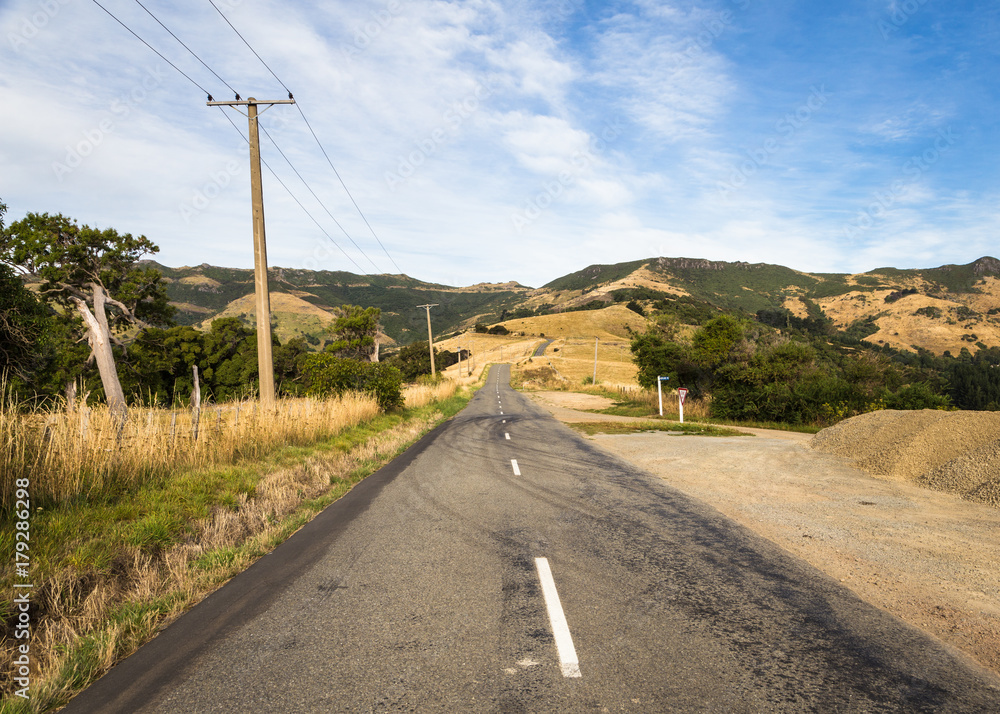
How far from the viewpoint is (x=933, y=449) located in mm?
9359

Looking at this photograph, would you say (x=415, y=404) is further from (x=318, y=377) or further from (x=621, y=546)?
(x=621, y=546)

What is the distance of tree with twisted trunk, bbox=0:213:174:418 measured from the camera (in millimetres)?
25047

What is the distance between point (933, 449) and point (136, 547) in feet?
42.8

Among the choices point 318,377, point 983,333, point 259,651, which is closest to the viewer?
point 259,651

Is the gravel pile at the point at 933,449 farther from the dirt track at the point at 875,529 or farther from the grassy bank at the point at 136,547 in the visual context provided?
the grassy bank at the point at 136,547

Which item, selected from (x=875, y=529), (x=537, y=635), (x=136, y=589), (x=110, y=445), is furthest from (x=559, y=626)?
(x=110, y=445)

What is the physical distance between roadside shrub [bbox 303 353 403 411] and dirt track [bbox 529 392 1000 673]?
45.4ft

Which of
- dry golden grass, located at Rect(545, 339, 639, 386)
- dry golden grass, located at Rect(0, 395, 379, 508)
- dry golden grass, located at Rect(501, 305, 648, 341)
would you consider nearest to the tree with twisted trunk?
dry golden grass, located at Rect(0, 395, 379, 508)

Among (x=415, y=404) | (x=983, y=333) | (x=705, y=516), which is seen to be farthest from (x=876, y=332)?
(x=705, y=516)

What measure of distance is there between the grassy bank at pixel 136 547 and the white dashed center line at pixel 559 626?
3236 millimetres

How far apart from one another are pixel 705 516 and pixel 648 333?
2210 centimetres

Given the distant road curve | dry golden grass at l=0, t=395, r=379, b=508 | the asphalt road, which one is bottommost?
the asphalt road

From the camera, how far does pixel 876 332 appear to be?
131875mm

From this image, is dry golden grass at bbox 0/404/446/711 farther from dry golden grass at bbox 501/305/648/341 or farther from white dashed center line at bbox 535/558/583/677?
dry golden grass at bbox 501/305/648/341
